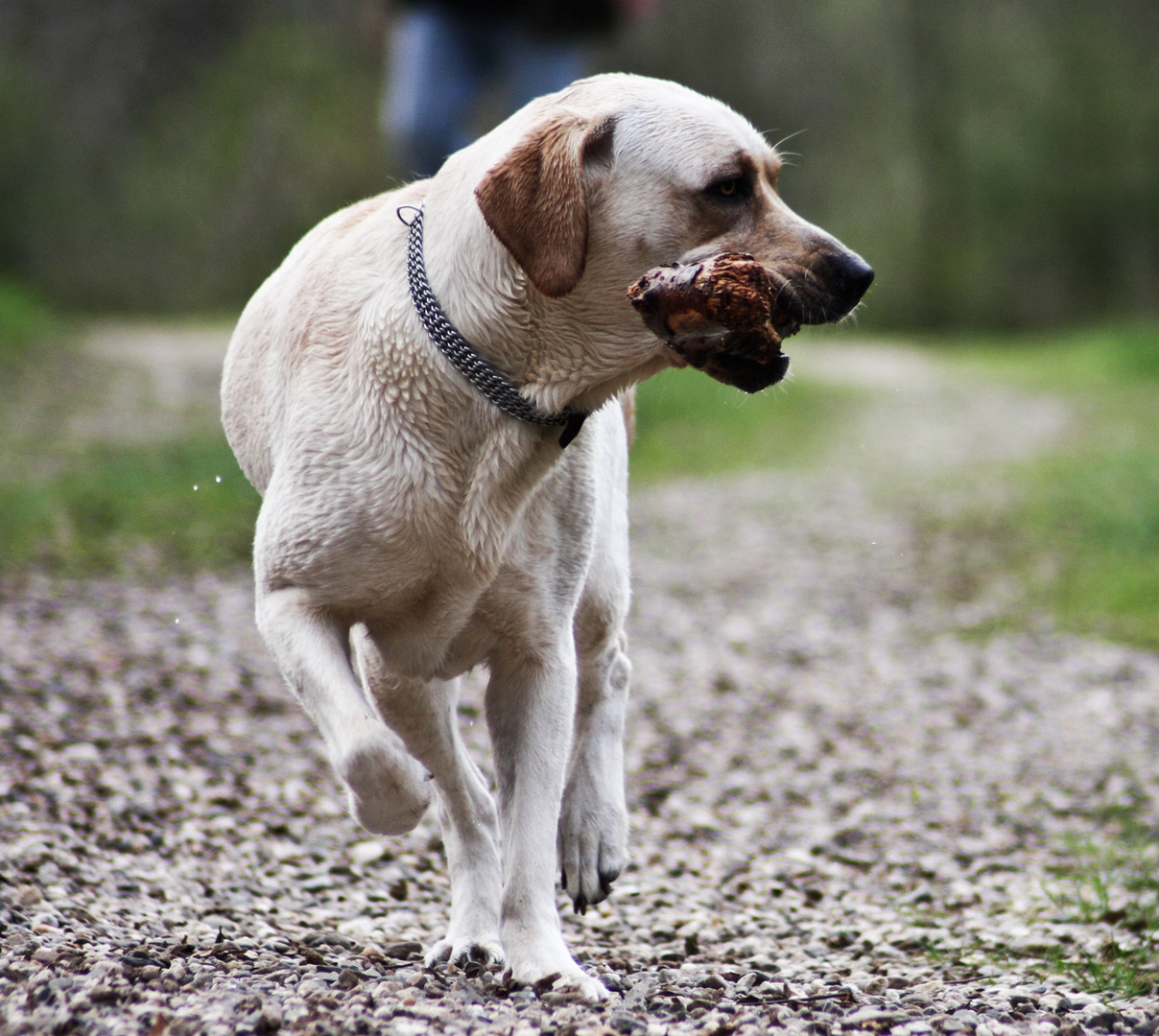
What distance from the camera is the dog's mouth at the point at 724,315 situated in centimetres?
260

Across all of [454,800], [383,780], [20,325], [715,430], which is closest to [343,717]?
[383,780]

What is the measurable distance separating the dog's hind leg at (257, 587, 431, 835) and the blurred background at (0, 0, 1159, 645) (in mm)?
1173

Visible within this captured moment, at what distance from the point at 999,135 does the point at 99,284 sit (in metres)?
18.0

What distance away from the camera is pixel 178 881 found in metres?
3.74

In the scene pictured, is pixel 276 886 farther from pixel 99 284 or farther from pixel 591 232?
pixel 99 284

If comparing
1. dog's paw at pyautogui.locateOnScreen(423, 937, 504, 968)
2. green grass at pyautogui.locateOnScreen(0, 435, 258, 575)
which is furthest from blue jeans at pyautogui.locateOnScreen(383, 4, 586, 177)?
dog's paw at pyautogui.locateOnScreen(423, 937, 504, 968)

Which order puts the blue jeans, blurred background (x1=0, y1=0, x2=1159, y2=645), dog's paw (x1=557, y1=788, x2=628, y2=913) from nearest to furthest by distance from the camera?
dog's paw (x1=557, y1=788, x2=628, y2=913), the blue jeans, blurred background (x1=0, y1=0, x2=1159, y2=645)

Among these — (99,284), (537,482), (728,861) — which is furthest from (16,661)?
(99,284)

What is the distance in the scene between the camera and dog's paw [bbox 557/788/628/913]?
3.50 metres

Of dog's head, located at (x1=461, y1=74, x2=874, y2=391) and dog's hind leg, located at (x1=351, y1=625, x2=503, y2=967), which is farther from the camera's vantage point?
dog's hind leg, located at (x1=351, y1=625, x2=503, y2=967)

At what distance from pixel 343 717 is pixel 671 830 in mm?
2346

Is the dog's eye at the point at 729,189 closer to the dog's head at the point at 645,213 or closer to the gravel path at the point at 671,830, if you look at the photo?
the dog's head at the point at 645,213

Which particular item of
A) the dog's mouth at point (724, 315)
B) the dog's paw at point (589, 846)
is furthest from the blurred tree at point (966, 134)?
the dog's mouth at point (724, 315)

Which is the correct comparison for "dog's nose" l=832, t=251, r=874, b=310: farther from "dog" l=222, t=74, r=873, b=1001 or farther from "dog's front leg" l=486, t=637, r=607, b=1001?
"dog's front leg" l=486, t=637, r=607, b=1001
